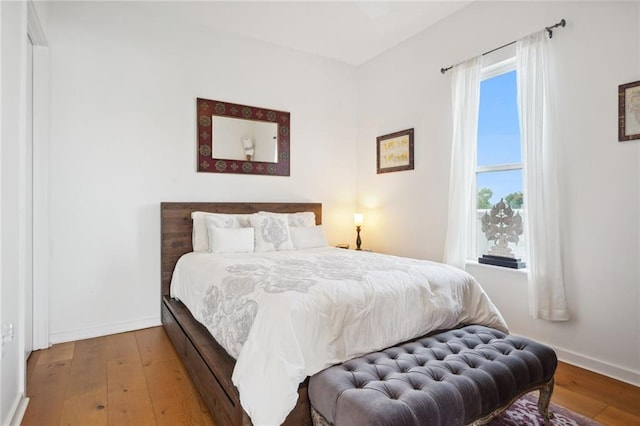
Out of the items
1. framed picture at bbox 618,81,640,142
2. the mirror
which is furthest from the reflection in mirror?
framed picture at bbox 618,81,640,142

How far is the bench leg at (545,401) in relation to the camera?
1716mm

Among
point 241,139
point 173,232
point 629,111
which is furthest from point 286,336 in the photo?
point 241,139

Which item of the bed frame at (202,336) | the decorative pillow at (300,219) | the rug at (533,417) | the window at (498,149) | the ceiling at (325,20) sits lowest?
the rug at (533,417)

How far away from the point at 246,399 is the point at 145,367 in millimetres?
1339

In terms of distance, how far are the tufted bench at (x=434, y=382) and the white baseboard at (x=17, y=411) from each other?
1485 millimetres

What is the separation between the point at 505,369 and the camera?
1511mm

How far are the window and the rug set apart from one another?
1.29 metres

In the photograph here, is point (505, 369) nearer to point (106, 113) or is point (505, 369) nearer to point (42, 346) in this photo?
point (42, 346)

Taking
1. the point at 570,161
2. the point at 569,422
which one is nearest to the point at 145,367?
the point at 569,422

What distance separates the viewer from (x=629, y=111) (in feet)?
7.14

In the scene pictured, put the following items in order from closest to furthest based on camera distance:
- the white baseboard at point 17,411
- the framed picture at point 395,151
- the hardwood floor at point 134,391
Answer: the white baseboard at point 17,411 → the hardwood floor at point 134,391 → the framed picture at point 395,151

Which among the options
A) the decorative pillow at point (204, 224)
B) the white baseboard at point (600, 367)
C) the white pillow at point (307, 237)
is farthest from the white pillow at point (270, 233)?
the white baseboard at point (600, 367)

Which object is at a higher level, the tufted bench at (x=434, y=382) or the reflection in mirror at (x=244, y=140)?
the reflection in mirror at (x=244, y=140)

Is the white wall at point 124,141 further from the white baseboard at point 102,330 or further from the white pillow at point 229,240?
the white pillow at point 229,240
